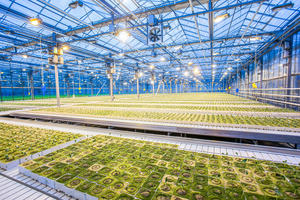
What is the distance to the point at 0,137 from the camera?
5.13 metres

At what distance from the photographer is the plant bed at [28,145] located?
345 centimetres

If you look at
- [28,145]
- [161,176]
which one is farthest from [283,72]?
[28,145]

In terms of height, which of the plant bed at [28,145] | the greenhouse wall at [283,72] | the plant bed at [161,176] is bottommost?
the plant bed at [161,176]

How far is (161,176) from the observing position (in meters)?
2.71

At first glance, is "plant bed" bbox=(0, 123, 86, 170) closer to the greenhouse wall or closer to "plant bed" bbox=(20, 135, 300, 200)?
"plant bed" bbox=(20, 135, 300, 200)

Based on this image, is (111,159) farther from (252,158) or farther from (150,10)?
(150,10)

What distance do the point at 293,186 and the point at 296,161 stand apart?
4.74 feet

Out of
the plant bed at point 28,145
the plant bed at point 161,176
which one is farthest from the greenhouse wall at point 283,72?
the plant bed at point 28,145

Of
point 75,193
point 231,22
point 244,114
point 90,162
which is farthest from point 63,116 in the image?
point 231,22

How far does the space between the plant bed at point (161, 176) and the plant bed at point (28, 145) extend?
44 centimetres

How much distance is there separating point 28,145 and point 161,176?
427cm

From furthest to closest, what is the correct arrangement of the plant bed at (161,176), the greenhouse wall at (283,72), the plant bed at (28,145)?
1. the greenhouse wall at (283,72)
2. the plant bed at (28,145)
3. the plant bed at (161,176)

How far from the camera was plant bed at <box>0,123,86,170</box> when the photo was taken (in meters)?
3.45

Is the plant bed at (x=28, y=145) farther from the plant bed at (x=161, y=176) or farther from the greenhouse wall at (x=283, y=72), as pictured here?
the greenhouse wall at (x=283, y=72)
